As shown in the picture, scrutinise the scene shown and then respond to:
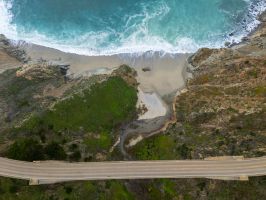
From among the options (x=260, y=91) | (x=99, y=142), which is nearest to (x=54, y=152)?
→ (x=99, y=142)

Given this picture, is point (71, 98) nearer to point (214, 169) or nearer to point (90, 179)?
point (90, 179)

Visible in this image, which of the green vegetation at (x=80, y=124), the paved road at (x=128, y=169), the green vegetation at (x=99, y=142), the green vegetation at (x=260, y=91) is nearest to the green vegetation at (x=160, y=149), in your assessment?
the paved road at (x=128, y=169)

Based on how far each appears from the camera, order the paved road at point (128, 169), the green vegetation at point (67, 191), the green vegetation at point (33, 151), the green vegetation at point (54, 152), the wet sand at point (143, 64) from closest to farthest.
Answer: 1. the green vegetation at point (67, 191)
2. the paved road at point (128, 169)
3. the green vegetation at point (33, 151)
4. the green vegetation at point (54, 152)
5. the wet sand at point (143, 64)

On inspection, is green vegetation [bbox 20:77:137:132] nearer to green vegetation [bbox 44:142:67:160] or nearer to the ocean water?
green vegetation [bbox 44:142:67:160]

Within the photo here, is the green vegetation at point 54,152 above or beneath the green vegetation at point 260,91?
beneath

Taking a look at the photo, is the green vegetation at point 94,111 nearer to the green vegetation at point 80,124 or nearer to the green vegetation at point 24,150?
the green vegetation at point 80,124

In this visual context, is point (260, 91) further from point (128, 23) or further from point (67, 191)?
point (67, 191)
